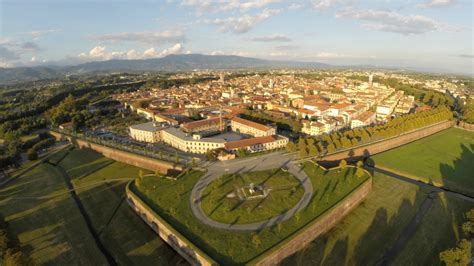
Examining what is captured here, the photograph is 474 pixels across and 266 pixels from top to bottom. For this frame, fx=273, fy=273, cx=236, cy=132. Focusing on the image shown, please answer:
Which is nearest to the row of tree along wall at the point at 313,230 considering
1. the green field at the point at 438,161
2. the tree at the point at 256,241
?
the tree at the point at 256,241

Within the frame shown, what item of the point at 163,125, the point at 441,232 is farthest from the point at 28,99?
the point at 441,232

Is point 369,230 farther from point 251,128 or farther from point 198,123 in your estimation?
point 198,123

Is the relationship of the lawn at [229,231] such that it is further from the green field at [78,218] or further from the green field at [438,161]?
the green field at [438,161]

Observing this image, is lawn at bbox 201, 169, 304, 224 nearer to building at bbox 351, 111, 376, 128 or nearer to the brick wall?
the brick wall

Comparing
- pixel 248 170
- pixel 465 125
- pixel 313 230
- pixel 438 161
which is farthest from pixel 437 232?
pixel 465 125

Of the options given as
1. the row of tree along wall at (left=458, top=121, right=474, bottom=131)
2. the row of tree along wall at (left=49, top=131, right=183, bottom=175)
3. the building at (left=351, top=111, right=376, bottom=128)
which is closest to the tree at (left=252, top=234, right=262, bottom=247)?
the row of tree along wall at (left=49, top=131, right=183, bottom=175)

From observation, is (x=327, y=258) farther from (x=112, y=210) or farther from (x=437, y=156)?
(x=437, y=156)
